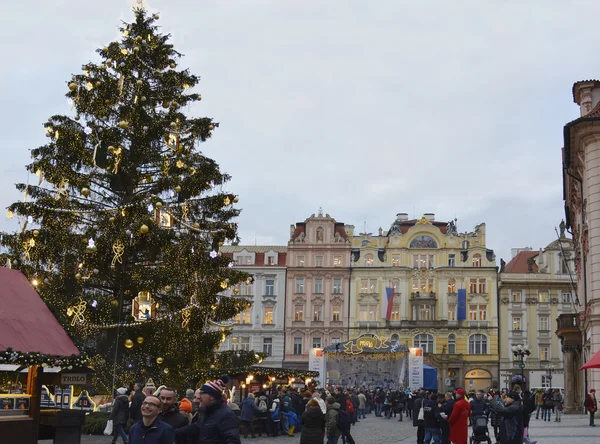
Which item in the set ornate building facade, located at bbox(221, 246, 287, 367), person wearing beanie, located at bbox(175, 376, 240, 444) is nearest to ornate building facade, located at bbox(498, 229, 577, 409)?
ornate building facade, located at bbox(221, 246, 287, 367)

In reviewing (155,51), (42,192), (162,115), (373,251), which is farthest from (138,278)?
(373,251)

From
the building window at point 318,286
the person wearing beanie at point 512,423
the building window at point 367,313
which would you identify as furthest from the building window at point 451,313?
the person wearing beanie at point 512,423

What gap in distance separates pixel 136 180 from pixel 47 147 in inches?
109

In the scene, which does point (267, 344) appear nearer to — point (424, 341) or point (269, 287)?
point (269, 287)

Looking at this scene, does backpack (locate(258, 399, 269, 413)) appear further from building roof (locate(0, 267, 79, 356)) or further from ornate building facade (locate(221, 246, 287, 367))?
ornate building facade (locate(221, 246, 287, 367))

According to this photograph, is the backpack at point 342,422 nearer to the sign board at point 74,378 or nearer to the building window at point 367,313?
the sign board at point 74,378

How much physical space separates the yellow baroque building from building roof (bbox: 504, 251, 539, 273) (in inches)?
171

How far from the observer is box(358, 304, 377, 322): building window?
7106 cm

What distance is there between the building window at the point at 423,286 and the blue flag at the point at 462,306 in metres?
2.61

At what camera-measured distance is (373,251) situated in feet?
237

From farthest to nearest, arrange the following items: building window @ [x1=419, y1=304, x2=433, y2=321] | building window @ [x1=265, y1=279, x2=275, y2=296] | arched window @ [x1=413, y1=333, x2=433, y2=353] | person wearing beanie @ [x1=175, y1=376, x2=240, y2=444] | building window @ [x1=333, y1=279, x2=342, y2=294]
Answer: building window @ [x1=265, y1=279, x2=275, y2=296] → building window @ [x1=333, y1=279, x2=342, y2=294] → building window @ [x1=419, y1=304, x2=433, y2=321] → arched window @ [x1=413, y1=333, x2=433, y2=353] → person wearing beanie @ [x1=175, y1=376, x2=240, y2=444]

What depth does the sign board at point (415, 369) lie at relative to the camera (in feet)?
147

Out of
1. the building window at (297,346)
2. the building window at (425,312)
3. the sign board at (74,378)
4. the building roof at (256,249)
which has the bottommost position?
the sign board at (74,378)

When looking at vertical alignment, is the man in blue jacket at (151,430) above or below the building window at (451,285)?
below
